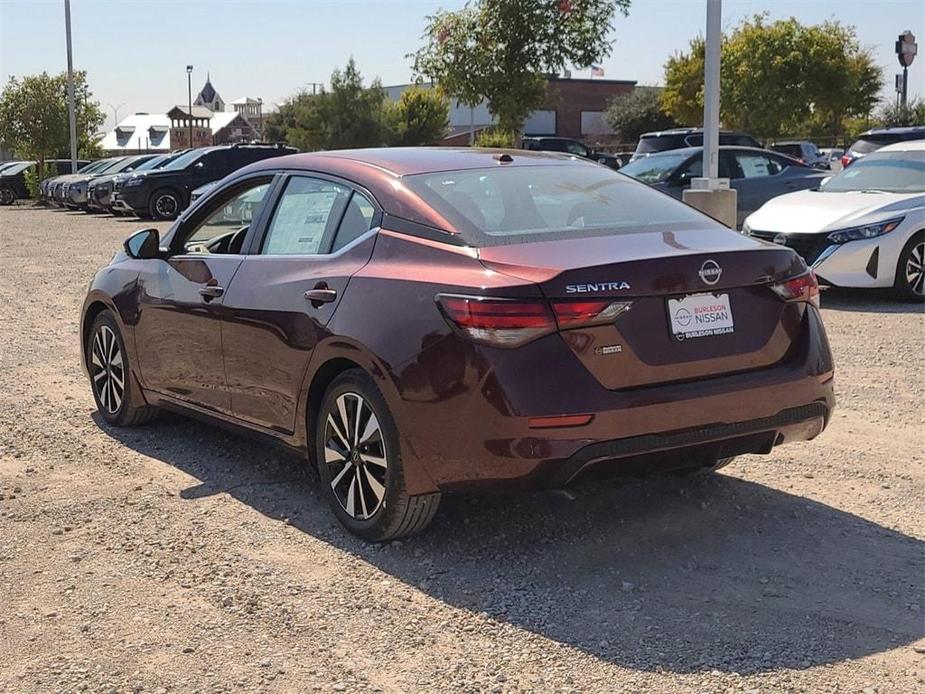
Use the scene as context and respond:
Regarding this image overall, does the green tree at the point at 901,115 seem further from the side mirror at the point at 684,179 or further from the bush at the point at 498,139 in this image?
the side mirror at the point at 684,179

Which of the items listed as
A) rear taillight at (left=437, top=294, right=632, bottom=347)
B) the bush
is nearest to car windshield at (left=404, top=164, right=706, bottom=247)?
rear taillight at (left=437, top=294, right=632, bottom=347)

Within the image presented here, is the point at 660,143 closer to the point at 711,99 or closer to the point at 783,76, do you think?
the point at 711,99

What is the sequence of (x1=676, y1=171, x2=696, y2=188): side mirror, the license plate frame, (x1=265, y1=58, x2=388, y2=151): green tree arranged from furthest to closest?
(x1=265, y1=58, x2=388, y2=151): green tree
(x1=676, y1=171, x2=696, y2=188): side mirror
the license plate frame

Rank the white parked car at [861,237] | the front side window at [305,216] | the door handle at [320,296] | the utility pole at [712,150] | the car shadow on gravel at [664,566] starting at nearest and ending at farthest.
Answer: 1. the car shadow on gravel at [664,566]
2. the door handle at [320,296]
3. the front side window at [305,216]
4. the white parked car at [861,237]
5. the utility pole at [712,150]

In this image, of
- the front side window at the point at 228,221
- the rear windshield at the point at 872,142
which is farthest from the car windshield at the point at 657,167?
the front side window at the point at 228,221

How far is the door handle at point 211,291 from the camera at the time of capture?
5375mm

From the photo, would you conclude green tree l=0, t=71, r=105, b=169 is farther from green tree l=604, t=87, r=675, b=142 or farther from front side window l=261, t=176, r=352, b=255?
front side window l=261, t=176, r=352, b=255

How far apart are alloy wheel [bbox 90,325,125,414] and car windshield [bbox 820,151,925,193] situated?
807cm

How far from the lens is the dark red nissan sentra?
3949 mm

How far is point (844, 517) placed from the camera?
16.0 ft

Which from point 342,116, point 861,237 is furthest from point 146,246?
point 342,116

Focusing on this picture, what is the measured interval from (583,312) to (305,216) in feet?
5.57

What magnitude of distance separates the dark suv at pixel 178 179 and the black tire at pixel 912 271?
1866 centimetres

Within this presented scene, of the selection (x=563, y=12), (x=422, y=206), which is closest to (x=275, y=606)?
(x=422, y=206)
